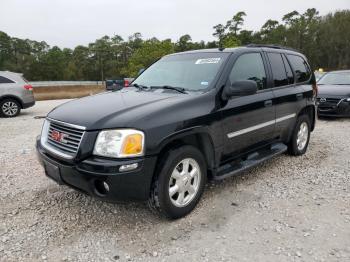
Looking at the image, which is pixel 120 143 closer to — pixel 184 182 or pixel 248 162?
pixel 184 182

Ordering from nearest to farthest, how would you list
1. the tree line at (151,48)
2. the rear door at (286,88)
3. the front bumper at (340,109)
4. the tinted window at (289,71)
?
the rear door at (286,88)
the tinted window at (289,71)
the front bumper at (340,109)
the tree line at (151,48)

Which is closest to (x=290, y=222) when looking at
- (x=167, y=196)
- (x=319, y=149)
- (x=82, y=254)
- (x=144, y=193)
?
(x=167, y=196)

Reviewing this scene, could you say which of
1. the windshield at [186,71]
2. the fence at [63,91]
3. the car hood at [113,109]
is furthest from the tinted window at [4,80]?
the fence at [63,91]

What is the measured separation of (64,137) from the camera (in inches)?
132

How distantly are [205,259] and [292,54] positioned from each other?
4023mm

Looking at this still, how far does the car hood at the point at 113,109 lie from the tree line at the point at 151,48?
135ft

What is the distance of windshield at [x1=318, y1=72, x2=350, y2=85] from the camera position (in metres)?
10.3

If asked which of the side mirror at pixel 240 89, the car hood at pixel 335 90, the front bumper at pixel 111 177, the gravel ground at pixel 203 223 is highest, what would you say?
the side mirror at pixel 240 89

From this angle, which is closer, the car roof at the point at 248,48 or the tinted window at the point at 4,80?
the car roof at the point at 248,48

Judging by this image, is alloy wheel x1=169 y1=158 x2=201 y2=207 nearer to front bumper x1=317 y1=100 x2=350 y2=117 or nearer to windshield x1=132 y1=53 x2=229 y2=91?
windshield x1=132 y1=53 x2=229 y2=91

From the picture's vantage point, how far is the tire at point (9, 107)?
11.2 metres

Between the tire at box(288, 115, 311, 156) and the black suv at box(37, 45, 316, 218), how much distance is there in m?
0.38

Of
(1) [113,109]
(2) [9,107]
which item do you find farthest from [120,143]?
(2) [9,107]

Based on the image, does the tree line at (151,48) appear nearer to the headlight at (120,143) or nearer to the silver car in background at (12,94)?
the silver car in background at (12,94)
